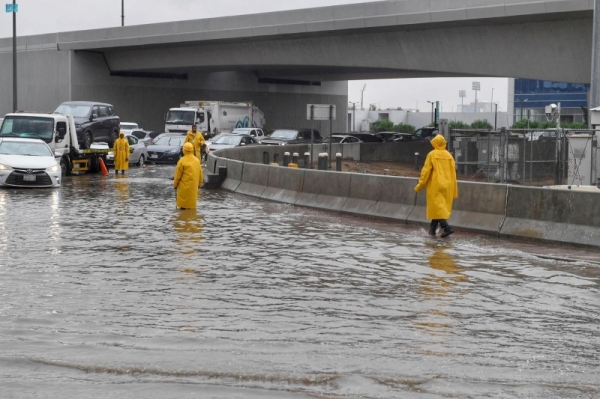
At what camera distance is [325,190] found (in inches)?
930

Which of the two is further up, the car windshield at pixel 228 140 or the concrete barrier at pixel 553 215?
the car windshield at pixel 228 140

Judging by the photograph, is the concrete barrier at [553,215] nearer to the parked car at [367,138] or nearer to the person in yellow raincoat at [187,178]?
the person in yellow raincoat at [187,178]

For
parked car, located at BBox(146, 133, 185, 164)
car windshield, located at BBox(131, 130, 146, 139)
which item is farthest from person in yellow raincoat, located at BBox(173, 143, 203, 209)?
car windshield, located at BBox(131, 130, 146, 139)

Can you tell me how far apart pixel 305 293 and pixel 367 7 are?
40.2 metres

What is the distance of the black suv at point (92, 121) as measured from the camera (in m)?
40.1

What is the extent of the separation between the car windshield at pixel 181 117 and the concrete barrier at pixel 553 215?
40.7m

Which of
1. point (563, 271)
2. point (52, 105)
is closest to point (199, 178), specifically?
point (563, 271)

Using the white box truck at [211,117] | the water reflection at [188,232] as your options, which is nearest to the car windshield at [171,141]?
the white box truck at [211,117]

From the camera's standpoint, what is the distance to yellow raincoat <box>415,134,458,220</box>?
17078 mm

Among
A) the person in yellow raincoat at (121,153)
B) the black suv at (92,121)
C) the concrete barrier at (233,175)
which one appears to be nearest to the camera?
the concrete barrier at (233,175)

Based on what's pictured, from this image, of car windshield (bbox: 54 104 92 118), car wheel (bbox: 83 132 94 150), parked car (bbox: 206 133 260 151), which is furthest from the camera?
parked car (bbox: 206 133 260 151)

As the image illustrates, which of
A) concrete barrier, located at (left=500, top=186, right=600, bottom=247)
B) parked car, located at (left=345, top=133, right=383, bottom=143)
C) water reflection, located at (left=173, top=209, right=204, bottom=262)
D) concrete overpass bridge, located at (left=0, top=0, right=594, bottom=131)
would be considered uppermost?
concrete overpass bridge, located at (left=0, top=0, right=594, bottom=131)

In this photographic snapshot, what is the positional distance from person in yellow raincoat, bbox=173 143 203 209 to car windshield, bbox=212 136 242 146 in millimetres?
27087

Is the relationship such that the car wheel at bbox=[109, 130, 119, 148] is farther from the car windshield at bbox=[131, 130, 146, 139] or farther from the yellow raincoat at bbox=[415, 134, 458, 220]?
the yellow raincoat at bbox=[415, 134, 458, 220]
